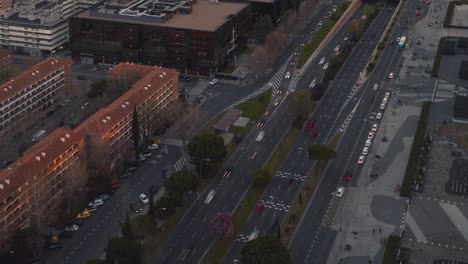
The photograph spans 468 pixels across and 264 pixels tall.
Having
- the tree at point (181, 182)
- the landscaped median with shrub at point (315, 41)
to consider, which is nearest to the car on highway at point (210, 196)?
the tree at point (181, 182)

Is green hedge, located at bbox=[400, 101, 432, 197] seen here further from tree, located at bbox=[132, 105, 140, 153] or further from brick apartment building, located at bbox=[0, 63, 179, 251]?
brick apartment building, located at bbox=[0, 63, 179, 251]

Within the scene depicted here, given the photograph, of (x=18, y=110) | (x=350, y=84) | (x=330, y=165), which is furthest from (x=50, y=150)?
(x=350, y=84)

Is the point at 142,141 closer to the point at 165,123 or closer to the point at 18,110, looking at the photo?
the point at 165,123

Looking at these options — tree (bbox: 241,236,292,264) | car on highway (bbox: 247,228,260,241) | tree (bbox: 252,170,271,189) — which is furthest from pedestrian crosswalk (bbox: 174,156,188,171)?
tree (bbox: 241,236,292,264)

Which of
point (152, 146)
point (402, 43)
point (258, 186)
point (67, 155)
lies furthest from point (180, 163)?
point (402, 43)

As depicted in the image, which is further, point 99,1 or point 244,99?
point 99,1

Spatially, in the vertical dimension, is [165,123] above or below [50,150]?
below

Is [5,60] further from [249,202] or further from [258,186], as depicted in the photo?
[249,202]
